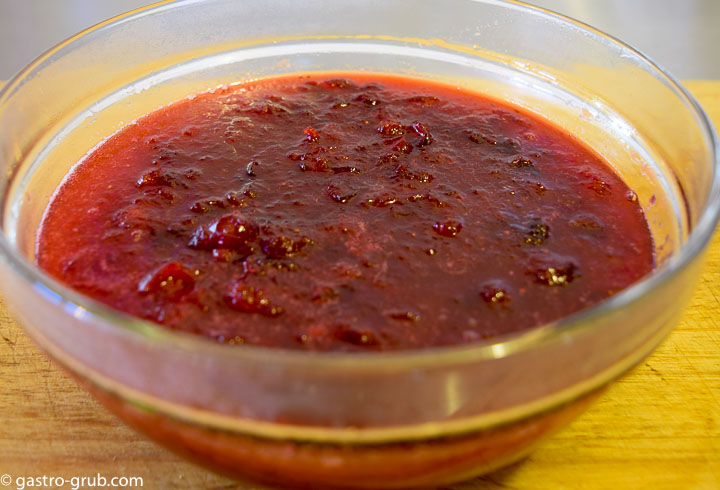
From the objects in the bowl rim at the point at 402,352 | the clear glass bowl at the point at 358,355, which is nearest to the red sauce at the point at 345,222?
the clear glass bowl at the point at 358,355

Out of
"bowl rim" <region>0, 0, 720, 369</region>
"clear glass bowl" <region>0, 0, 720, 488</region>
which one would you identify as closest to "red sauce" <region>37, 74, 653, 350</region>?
"clear glass bowl" <region>0, 0, 720, 488</region>

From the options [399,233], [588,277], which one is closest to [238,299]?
[399,233]

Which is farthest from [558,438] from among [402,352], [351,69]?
[351,69]

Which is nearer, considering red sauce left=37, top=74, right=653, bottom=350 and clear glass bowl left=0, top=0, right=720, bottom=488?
clear glass bowl left=0, top=0, right=720, bottom=488

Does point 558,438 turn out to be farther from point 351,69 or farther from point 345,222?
point 351,69

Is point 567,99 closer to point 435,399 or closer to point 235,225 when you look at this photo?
point 235,225

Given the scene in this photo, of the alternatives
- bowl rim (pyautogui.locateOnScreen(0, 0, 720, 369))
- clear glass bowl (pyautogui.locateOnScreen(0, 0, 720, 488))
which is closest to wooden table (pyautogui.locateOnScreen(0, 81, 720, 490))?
clear glass bowl (pyautogui.locateOnScreen(0, 0, 720, 488))

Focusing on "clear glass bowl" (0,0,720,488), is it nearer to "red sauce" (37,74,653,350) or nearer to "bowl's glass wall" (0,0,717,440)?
"bowl's glass wall" (0,0,717,440)
